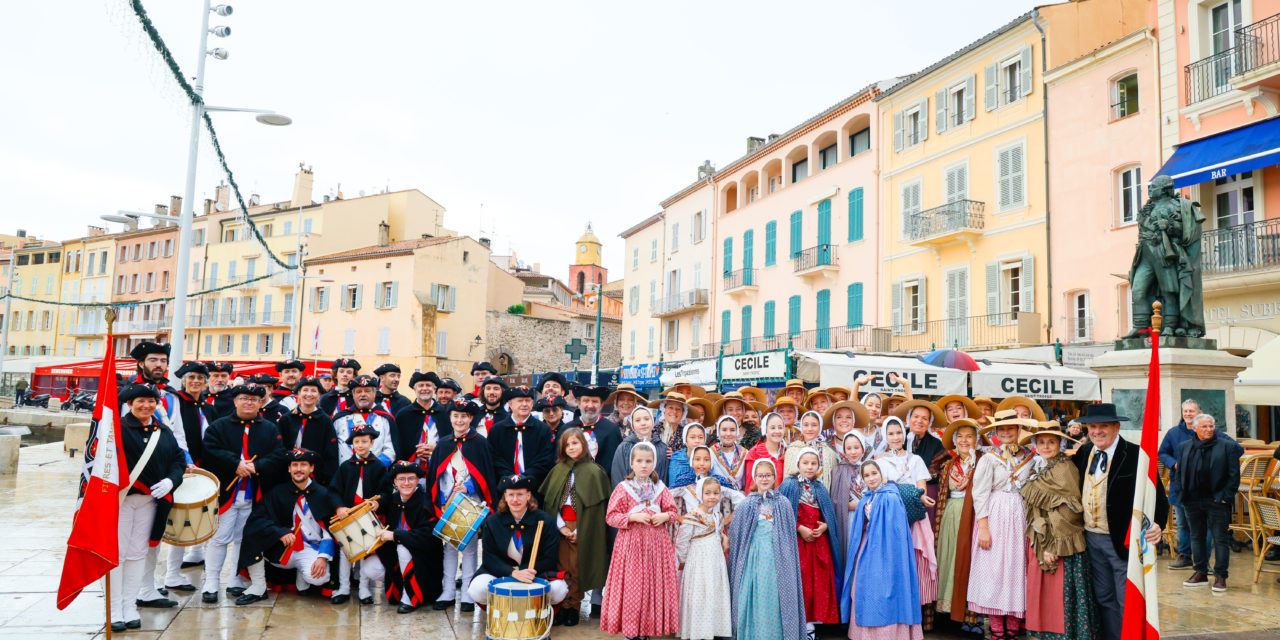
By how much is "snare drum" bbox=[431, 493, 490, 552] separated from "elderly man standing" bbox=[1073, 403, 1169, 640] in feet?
14.7

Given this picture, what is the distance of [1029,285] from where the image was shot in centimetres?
2066

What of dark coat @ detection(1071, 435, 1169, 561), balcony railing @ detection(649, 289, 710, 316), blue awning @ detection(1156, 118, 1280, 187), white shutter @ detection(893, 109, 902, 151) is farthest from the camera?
balcony railing @ detection(649, 289, 710, 316)

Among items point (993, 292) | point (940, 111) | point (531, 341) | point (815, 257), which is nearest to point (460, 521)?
point (993, 292)

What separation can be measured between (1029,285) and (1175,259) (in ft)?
38.3

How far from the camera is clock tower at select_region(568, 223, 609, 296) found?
276ft

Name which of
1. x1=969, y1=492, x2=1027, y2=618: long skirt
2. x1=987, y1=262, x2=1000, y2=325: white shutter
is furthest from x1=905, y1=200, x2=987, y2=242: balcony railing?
x1=969, y1=492, x2=1027, y2=618: long skirt

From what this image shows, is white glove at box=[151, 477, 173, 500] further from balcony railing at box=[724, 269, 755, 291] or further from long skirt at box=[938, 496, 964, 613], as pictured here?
balcony railing at box=[724, 269, 755, 291]

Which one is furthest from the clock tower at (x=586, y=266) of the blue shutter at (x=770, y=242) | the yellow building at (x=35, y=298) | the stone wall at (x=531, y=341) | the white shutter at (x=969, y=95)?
the white shutter at (x=969, y=95)

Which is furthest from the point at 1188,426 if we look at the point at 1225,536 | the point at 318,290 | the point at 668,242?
the point at 318,290

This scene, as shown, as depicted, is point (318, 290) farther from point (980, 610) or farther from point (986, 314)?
point (980, 610)

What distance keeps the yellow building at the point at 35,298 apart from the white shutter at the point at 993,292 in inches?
2451

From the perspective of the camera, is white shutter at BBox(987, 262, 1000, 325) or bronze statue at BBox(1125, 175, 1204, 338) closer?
bronze statue at BBox(1125, 175, 1204, 338)

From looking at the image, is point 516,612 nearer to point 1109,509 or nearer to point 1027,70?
point 1109,509

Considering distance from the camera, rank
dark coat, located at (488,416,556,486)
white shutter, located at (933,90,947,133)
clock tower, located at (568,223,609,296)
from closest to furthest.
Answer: dark coat, located at (488,416,556,486) → white shutter, located at (933,90,947,133) → clock tower, located at (568,223,609,296)
